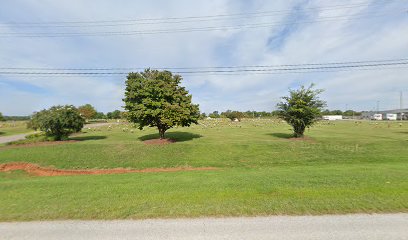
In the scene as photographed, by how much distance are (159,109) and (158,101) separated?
1297 millimetres

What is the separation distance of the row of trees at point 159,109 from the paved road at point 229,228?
16.5m

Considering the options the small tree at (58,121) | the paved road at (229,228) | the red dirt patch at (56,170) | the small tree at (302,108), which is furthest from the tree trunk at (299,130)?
the small tree at (58,121)

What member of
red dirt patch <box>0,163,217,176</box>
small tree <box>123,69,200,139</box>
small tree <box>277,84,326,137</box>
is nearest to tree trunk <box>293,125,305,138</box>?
small tree <box>277,84,326,137</box>

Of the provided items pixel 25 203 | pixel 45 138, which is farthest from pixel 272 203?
pixel 45 138

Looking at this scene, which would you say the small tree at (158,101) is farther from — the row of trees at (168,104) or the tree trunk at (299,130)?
the tree trunk at (299,130)

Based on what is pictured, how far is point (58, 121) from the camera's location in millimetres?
23750

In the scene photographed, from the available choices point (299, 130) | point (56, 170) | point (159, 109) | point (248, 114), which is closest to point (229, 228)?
point (56, 170)

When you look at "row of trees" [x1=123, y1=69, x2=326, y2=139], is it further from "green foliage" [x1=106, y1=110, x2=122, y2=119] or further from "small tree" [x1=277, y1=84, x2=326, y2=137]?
"green foliage" [x1=106, y1=110, x2=122, y2=119]

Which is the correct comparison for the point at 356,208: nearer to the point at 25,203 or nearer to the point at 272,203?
the point at 272,203

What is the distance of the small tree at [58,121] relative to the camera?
23703 mm

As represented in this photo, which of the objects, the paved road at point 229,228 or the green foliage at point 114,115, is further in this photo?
the green foliage at point 114,115

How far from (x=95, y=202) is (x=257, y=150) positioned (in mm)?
14225

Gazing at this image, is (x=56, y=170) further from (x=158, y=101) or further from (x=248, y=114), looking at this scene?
(x=248, y=114)

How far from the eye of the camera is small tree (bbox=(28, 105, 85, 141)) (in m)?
23.7
